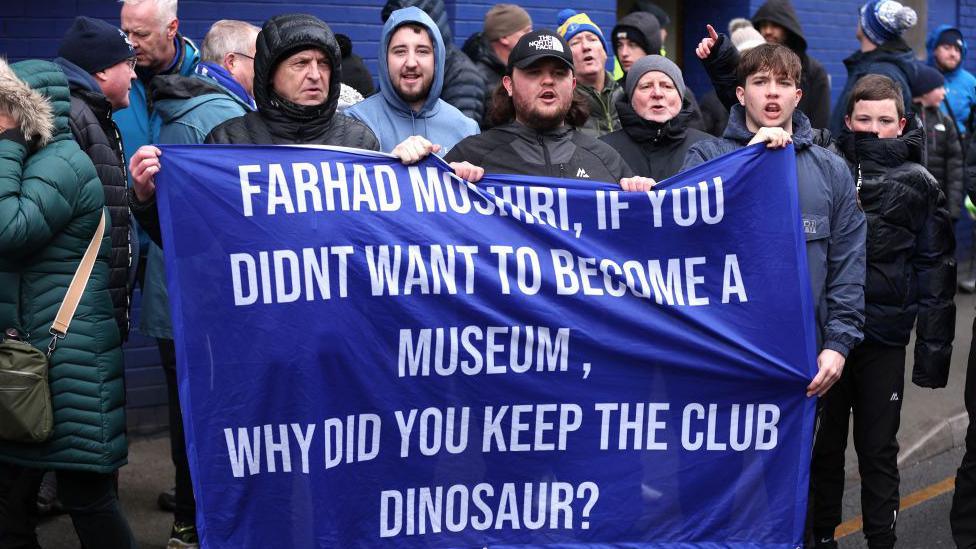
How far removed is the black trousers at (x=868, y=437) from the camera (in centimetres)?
538

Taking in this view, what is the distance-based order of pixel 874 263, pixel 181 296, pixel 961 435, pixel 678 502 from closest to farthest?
pixel 181 296
pixel 678 502
pixel 874 263
pixel 961 435

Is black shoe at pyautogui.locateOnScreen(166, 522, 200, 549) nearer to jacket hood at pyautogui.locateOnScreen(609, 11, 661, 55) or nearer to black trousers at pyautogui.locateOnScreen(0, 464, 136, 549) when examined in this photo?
black trousers at pyautogui.locateOnScreen(0, 464, 136, 549)

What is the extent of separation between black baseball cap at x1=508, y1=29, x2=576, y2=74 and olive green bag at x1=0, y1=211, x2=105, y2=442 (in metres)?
1.82

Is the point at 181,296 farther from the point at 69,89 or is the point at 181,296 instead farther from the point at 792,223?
the point at 792,223

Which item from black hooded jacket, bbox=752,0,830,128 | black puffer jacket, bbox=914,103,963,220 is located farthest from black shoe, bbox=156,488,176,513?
black puffer jacket, bbox=914,103,963,220

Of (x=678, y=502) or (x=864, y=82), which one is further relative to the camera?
(x=864, y=82)

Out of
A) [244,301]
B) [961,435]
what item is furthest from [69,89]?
[961,435]

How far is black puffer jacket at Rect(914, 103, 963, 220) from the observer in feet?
34.1

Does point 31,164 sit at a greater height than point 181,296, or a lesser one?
greater

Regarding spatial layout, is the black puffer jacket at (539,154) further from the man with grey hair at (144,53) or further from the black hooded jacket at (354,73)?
the black hooded jacket at (354,73)

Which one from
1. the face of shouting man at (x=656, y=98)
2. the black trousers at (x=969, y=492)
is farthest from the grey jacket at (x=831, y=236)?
the face of shouting man at (x=656, y=98)

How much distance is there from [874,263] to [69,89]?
10.1 feet

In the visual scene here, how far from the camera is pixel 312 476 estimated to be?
14.3ft

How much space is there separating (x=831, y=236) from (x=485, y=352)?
54.0 inches
